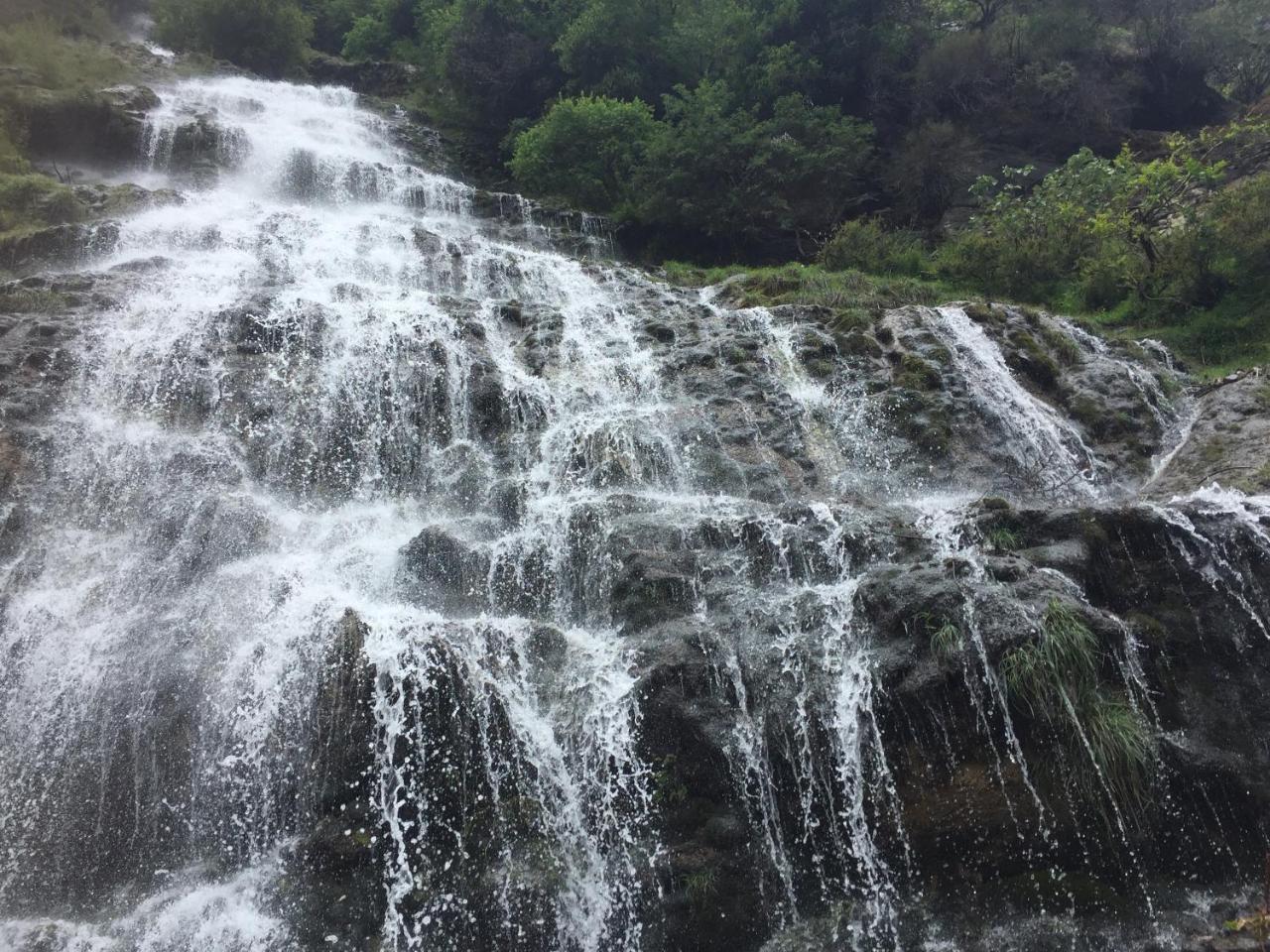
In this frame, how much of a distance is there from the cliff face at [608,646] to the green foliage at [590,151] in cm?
1004

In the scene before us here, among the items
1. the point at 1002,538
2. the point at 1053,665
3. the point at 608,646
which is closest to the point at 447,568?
the point at 608,646

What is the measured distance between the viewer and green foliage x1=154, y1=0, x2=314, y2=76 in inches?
966

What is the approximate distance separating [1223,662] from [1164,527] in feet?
3.89

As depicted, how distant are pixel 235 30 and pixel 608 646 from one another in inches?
1055

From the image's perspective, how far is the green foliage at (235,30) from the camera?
24547 millimetres

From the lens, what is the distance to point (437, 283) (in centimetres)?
1369

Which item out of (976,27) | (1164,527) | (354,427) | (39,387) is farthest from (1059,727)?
(976,27)

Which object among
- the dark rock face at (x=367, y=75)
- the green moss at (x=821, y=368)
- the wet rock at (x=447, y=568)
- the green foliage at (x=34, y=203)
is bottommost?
the wet rock at (x=447, y=568)

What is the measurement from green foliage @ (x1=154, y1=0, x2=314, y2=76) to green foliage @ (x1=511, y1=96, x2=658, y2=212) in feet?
39.5

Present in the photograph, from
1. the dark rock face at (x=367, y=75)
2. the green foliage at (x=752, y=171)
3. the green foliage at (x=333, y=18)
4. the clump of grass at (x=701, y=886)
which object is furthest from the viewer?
the green foliage at (x=333, y=18)

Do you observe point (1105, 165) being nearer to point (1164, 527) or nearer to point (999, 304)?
point (999, 304)

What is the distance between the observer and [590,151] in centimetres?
1927

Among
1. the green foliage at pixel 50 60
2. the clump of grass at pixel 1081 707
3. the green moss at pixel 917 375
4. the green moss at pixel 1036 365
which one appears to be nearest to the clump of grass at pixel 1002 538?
the clump of grass at pixel 1081 707

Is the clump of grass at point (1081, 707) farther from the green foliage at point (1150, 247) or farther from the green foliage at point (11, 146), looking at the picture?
the green foliage at point (11, 146)
